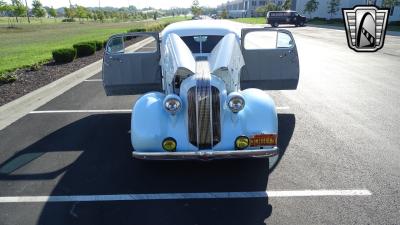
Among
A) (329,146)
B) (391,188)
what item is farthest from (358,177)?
(329,146)

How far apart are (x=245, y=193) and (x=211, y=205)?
530 mm

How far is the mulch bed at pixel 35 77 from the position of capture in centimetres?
894

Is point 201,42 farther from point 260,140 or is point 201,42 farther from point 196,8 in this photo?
point 196,8

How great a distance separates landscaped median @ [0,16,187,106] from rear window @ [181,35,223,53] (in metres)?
4.92

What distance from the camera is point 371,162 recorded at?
5.19 meters

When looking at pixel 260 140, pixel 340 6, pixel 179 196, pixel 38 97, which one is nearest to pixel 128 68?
pixel 38 97

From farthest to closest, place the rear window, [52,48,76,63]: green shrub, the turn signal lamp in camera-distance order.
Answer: [52,48,76,63]: green shrub
the rear window
the turn signal lamp

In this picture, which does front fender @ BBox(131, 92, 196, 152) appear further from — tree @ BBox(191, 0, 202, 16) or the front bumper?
tree @ BBox(191, 0, 202, 16)

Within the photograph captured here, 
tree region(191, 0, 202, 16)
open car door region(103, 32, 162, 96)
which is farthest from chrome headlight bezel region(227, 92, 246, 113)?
tree region(191, 0, 202, 16)

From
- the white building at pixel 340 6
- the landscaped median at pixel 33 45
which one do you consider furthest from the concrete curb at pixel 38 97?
the white building at pixel 340 6

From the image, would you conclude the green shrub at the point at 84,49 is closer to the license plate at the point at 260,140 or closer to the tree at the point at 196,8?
the license plate at the point at 260,140

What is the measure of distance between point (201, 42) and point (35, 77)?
685 cm

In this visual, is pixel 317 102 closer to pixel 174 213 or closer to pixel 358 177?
pixel 358 177

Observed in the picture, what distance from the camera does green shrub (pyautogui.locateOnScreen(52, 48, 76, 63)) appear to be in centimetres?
1324
